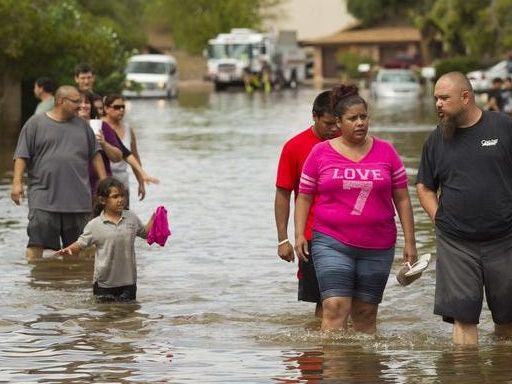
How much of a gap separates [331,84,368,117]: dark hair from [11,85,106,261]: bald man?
12.6 feet

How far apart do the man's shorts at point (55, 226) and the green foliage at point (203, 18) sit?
339ft

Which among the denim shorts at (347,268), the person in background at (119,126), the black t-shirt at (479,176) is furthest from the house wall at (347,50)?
the black t-shirt at (479,176)

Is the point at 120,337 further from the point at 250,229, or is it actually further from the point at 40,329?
the point at 250,229

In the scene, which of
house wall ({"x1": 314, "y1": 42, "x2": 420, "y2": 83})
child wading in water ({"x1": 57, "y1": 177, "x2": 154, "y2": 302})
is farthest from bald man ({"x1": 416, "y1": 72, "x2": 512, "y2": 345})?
house wall ({"x1": 314, "y1": 42, "x2": 420, "y2": 83})

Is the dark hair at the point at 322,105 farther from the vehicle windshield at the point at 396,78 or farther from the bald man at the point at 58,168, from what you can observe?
the vehicle windshield at the point at 396,78

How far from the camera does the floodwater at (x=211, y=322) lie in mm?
9492

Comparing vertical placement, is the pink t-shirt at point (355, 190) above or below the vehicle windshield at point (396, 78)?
above

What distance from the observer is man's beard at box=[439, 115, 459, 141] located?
947 centimetres

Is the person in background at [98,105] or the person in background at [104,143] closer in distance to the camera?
the person in background at [104,143]

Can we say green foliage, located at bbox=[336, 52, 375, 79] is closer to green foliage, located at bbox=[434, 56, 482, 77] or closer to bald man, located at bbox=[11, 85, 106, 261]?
green foliage, located at bbox=[434, 56, 482, 77]

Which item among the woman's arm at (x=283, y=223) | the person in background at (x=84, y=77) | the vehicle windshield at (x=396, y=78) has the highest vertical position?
the person in background at (x=84, y=77)

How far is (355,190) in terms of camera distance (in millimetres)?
9852

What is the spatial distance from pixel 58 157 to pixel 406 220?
4.50m

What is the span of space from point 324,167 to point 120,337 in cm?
197
